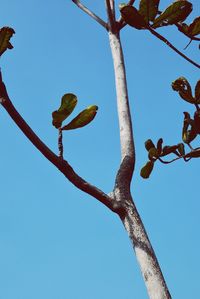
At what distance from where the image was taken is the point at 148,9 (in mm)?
1841

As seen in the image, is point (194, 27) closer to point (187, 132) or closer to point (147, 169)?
point (187, 132)

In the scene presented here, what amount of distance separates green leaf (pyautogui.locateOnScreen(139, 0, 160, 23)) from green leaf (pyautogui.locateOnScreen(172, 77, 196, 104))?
Result: 1.46ft

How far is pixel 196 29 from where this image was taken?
2035 mm

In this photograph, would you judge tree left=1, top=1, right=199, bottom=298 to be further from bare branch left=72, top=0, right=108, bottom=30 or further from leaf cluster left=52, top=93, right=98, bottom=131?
bare branch left=72, top=0, right=108, bottom=30

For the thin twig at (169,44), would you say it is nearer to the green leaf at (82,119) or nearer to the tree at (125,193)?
the tree at (125,193)

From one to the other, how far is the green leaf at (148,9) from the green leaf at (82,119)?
0.46m

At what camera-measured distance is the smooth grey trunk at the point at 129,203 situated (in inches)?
52.1

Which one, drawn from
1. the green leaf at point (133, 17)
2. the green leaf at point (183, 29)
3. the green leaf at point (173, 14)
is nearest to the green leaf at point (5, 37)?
the green leaf at point (133, 17)

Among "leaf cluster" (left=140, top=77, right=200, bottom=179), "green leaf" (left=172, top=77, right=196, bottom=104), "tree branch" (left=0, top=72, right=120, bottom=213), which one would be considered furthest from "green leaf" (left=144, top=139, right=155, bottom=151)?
"tree branch" (left=0, top=72, right=120, bottom=213)

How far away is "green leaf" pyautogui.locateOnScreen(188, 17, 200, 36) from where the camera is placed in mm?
2021

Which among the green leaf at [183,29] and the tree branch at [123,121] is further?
the green leaf at [183,29]

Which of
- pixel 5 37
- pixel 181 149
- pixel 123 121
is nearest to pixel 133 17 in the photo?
pixel 123 121

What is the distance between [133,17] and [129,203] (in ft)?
2.53

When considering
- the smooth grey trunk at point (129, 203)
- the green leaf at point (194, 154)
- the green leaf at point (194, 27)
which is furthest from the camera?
the green leaf at point (194, 154)
